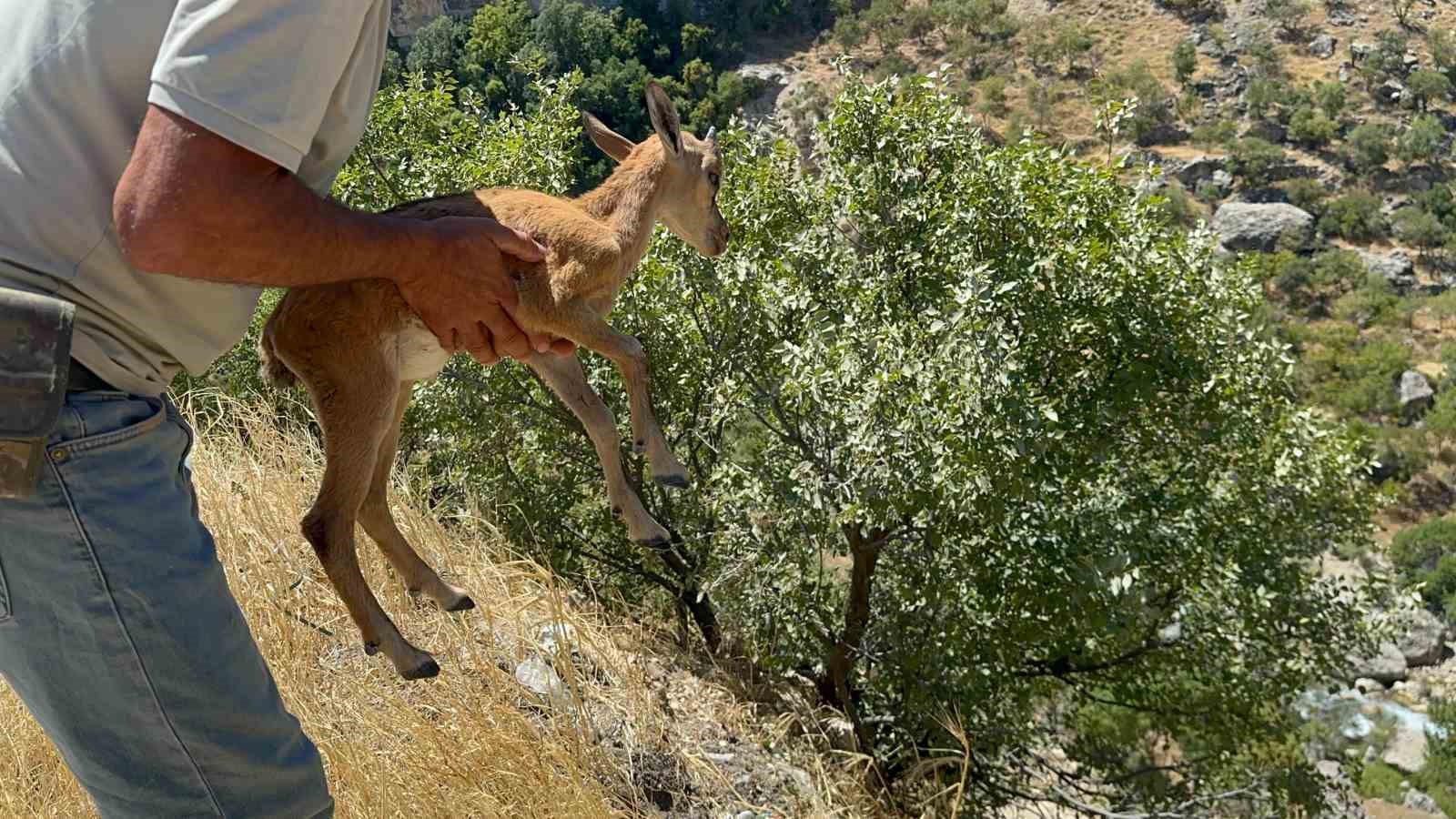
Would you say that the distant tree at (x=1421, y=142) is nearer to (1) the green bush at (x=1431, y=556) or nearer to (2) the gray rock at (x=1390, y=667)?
(1) the green bush at (x=1431, y=556)

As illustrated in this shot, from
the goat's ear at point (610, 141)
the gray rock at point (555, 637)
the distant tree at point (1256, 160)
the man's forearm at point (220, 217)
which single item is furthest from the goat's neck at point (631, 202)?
the distant tree at point (1256, 160)

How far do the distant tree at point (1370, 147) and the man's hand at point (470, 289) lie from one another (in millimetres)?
49892

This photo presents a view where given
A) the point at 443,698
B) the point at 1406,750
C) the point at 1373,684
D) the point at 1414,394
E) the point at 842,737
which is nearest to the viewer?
the point at 443,698

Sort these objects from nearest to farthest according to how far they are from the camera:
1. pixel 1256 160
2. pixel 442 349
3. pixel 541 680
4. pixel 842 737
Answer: pixel 442 349, pixel 541 680, pixel 842 737, pixel 1256 160

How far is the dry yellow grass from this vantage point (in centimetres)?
333

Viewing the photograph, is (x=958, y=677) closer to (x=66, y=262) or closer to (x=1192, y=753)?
(x=1192, y=753)

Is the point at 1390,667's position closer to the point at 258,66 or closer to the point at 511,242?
the point at 511,242

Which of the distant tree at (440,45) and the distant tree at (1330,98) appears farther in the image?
the distant tree at (1330,98)

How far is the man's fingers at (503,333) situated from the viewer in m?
2.43

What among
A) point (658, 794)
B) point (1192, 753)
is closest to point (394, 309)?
point (658, 794)

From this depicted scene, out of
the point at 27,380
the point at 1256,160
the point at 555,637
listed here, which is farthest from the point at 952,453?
the point at 1256,160

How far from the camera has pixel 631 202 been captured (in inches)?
152

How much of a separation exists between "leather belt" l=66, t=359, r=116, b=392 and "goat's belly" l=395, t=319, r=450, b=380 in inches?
41.0

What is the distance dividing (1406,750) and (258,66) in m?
30.0
